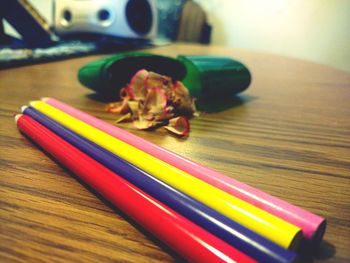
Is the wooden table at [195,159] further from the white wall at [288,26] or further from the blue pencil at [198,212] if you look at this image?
the white wall at [288,26]

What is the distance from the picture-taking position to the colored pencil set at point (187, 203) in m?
0.13

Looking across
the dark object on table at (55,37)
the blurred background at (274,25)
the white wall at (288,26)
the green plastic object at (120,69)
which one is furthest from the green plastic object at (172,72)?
the white wall at (288,26)

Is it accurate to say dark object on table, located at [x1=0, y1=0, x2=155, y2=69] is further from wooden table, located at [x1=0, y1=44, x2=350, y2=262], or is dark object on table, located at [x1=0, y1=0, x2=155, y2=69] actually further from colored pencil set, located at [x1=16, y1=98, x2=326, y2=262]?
colored pencil set, located at [x1=16, y1=98, x2=326, y2=262]

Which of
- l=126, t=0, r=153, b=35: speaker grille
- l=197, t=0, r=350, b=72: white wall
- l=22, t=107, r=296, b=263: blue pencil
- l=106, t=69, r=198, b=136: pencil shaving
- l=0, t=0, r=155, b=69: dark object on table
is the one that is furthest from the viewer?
l=197, t=0, r=350, b=72: white wall

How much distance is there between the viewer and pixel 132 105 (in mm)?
371

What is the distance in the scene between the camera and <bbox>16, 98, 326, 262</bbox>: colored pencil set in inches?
5.3

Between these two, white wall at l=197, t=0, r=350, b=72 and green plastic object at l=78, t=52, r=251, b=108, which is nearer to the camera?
green plastic object at l=78, t=52, r=251, b=108

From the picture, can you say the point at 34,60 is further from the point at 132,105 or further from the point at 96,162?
the point at 96,162

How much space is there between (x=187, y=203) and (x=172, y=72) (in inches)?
12.5

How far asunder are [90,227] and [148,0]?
3.33 feet

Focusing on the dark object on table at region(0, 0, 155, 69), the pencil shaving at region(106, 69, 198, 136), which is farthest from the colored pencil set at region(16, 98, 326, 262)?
the dark object on table at region(0, 0, 155, 69)

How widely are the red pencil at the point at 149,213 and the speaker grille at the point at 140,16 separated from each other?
84 cm

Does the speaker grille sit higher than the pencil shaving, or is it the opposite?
the speaker grille

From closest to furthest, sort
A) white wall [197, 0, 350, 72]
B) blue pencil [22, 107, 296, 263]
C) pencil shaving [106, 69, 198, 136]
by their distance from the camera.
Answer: blue pencil [22, 107, 296, 263], pencil shaving [106, 69, 198, 136], white wall [197, 0, 350, 72]
